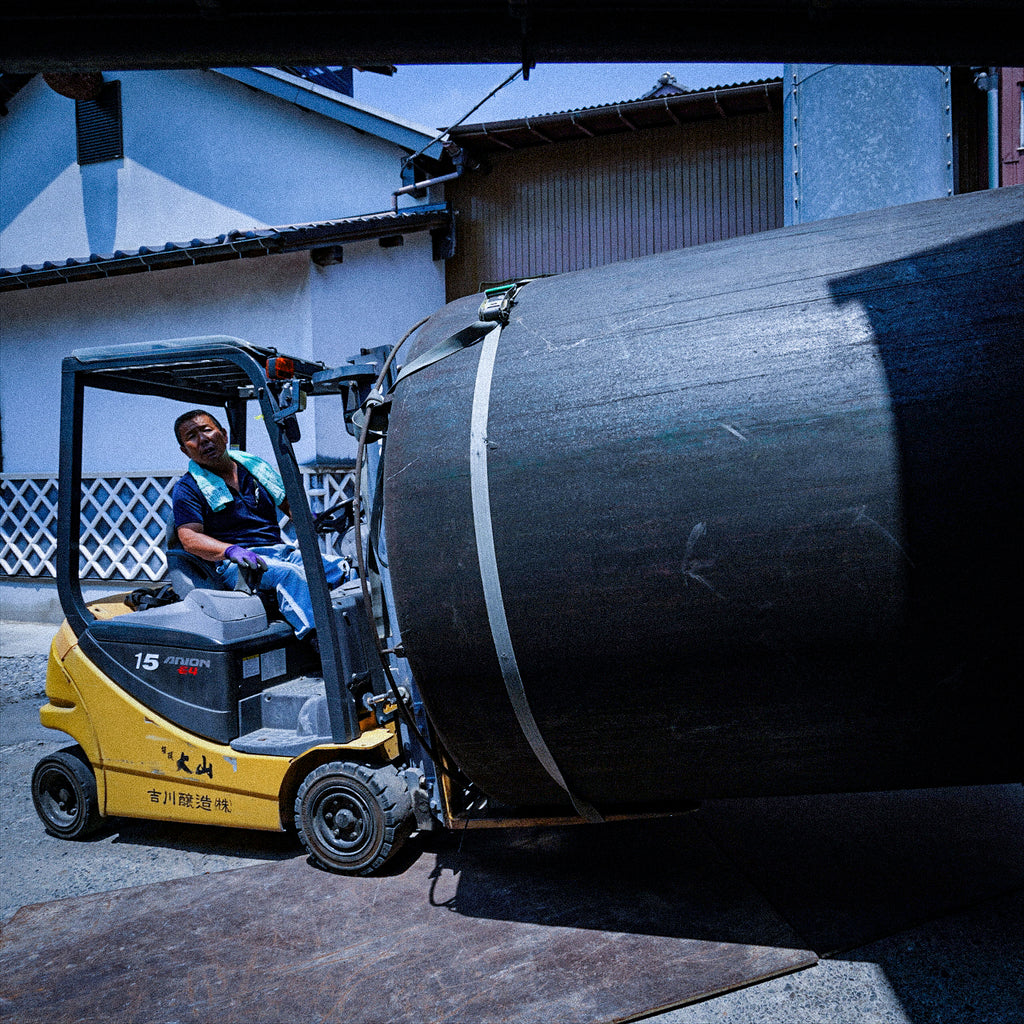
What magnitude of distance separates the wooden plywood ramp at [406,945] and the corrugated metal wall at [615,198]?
7.26m

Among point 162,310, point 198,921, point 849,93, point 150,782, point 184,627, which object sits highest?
point 849,93

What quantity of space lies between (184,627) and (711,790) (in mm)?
2174

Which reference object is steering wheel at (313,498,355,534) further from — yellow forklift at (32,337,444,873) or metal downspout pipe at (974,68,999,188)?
metal downspout pipe at (974,68,999,188)

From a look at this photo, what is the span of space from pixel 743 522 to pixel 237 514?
2.42 metres

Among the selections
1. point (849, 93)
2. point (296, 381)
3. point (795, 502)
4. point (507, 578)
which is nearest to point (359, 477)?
point (296, 381)

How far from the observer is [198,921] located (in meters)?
2.87

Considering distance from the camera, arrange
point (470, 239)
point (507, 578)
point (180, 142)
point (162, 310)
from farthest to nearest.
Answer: point (180, 142), point (470, 239), point (162, 310), point (507, 578)

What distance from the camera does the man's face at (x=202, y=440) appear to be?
3696 millimetres

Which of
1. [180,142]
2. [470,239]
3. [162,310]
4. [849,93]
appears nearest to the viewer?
[849,93]

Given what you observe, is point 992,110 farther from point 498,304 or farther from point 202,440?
point 202,440

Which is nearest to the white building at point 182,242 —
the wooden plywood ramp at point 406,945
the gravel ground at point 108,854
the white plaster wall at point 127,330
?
the white plaster wall at point 127,330

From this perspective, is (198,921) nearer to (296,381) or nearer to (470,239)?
(296,381)

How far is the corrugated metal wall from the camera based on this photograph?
885cm

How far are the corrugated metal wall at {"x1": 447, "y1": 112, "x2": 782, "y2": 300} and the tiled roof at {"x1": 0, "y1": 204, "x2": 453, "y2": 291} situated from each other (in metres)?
0.60
